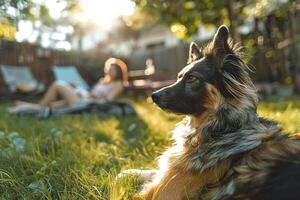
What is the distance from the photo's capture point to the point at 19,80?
12.0m

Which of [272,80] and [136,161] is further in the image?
[272,80]

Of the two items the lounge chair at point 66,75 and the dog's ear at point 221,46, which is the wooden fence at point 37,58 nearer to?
the lounge chair at point 66,75

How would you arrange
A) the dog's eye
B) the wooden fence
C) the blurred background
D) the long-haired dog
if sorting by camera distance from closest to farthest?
the long-haired dog → the dog's eye → the blurred background → the wooden fence

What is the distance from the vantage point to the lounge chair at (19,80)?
452 inches

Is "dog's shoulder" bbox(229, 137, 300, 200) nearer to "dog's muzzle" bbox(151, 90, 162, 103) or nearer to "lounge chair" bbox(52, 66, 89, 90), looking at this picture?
"dog's muzzle" bbox(151, 90, 162, 103)

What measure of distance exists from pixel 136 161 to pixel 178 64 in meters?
12.8

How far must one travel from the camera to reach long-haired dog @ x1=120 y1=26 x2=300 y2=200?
78.2 inches

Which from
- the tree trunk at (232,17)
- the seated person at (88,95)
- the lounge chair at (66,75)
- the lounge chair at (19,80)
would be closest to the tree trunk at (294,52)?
the tree trunk at (232,17)

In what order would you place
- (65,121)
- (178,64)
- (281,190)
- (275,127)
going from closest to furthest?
1. (281,190)
2. (275,127)
3. (65,121)
4. (178,64)

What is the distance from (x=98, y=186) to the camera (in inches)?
102

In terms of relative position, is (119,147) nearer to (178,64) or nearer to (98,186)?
(98,186)

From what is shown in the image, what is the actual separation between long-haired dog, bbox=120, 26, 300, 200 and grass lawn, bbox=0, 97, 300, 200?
0.33m

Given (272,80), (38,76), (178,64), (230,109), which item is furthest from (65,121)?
(178,64)

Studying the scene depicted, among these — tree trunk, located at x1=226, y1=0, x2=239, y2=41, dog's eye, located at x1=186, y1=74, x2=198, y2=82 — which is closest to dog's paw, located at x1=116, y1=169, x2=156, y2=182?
dog's eye, located at x1=186, y1=74, x2=198, y2=82
